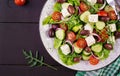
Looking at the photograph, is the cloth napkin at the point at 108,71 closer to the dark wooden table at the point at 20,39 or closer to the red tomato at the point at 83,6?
the dark wooden table at the point at 20,39

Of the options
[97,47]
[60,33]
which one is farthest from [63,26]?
[97,47]

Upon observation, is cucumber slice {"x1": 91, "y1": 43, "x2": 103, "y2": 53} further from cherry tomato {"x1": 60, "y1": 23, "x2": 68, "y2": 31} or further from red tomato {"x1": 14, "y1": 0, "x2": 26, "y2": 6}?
red tomato {"x1": 14, "y1": 0, "x2": 26, "y2": 6}

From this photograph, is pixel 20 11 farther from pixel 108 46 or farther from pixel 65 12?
pixel 108 46

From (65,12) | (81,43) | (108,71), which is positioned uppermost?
(65,12)

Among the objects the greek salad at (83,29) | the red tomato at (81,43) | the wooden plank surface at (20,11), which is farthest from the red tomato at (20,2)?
the red tomato at (81,43)

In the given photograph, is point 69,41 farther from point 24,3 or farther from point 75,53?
point 24,3

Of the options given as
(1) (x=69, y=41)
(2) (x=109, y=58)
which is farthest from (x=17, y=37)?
(2) (x=109, y=58)
